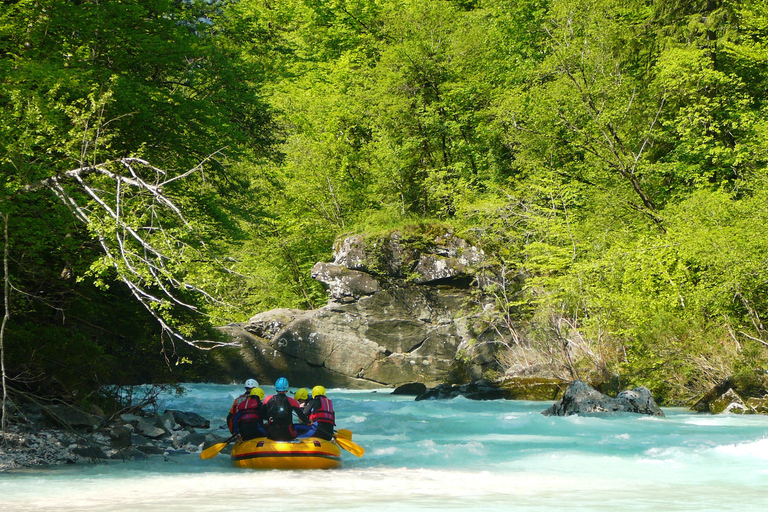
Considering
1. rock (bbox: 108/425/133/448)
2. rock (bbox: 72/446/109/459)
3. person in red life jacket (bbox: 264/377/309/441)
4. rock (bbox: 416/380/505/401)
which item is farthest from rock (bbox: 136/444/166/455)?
rock (bbox: 416/380/505/401)

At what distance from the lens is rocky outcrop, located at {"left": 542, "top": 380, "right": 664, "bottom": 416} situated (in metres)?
13.4

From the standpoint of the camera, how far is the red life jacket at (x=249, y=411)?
361 inches

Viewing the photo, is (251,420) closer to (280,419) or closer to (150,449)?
(280,419)

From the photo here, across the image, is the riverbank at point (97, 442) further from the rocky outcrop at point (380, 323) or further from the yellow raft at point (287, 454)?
the rocky outcrop at point (380, 323)

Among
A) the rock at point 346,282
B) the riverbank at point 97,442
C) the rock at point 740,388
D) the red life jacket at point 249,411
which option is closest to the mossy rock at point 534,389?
the rock at point 740,388

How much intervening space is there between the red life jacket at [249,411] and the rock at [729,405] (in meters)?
9.04


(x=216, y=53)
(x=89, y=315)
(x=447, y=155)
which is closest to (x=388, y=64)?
(x=447, y=155)

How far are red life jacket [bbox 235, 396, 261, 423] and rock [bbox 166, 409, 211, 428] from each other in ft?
10.2

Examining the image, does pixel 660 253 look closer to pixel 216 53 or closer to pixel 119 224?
pixel 216 53

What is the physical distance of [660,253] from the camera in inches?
612

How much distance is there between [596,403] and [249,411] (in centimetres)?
738

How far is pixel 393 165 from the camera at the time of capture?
26516 mm

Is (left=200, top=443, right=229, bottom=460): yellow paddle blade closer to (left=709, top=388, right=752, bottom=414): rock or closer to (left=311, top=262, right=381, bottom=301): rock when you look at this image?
(left=709, top=388, right=752, bottom=414): rock

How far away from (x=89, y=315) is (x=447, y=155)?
18338 millimetres
